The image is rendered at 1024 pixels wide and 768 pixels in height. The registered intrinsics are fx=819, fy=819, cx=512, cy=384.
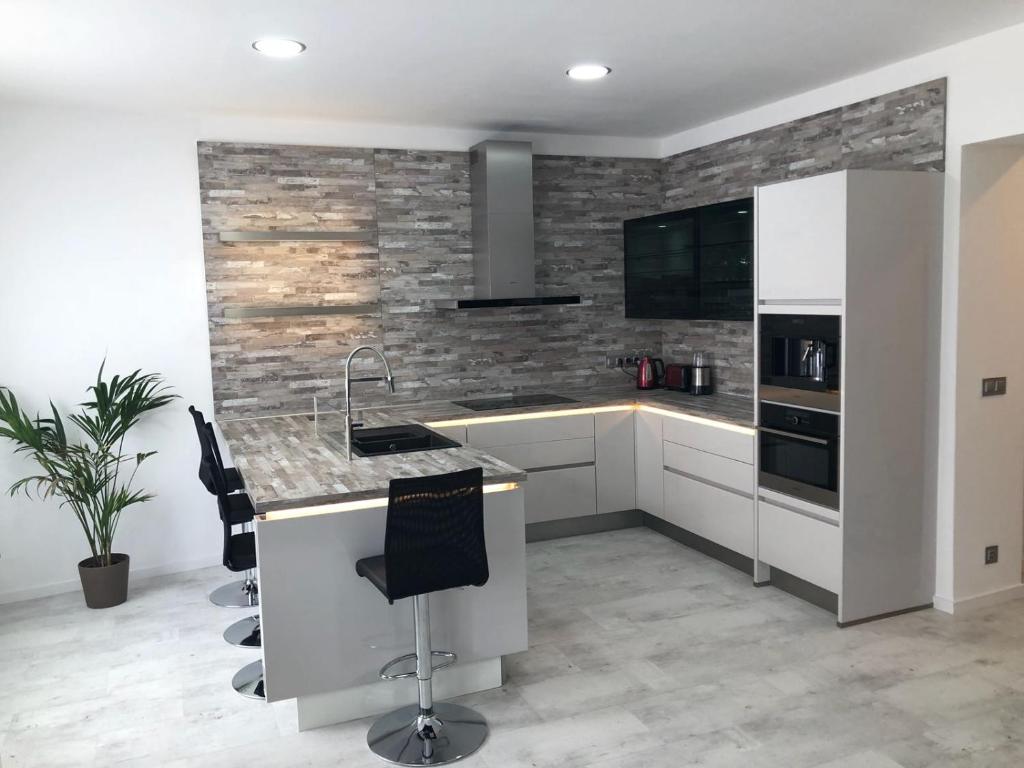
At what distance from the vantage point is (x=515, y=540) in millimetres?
3398

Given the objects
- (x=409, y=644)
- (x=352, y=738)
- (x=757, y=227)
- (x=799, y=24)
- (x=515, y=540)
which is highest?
(x=799, y=24)

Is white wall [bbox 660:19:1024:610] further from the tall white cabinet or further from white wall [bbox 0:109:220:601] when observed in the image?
white wall [bbox 0:109:220:601]

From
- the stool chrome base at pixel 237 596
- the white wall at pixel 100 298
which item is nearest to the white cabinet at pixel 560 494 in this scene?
the stool chrome base at pixel 237 596

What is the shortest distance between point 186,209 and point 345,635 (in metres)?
2.99

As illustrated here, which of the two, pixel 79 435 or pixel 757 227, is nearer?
pixel 757 227

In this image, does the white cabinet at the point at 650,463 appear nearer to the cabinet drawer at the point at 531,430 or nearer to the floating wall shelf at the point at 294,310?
the cabinet drawer at the point at 531,430

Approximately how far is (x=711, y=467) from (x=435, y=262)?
2.26m

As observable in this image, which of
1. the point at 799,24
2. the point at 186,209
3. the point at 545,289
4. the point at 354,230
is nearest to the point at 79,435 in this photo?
the point at 186,209

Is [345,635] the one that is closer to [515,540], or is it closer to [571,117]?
[515,540]

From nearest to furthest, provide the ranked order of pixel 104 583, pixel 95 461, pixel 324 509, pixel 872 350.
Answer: pixel 324 509
pixel 872 350
pixel 104 583
pixel 95 461

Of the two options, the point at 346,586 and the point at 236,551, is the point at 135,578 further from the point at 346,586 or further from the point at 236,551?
the point at 346,586

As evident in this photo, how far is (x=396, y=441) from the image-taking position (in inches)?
162

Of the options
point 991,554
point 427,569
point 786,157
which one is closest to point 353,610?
point 427,569

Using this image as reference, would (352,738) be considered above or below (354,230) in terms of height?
below
